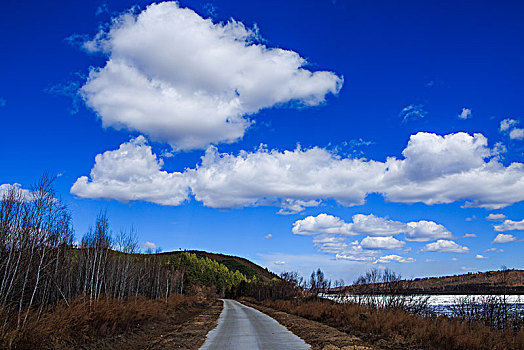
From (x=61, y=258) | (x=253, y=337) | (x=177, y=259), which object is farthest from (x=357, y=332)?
(x=177, y=259)

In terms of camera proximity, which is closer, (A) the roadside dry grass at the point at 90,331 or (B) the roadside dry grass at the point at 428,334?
(A) the roadside dry grass at the point at 90,331

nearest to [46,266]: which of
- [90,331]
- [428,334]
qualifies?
[90,331]

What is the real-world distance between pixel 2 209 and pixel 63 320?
6527 mm

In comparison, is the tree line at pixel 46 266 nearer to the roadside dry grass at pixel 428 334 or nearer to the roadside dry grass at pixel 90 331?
the roadside dry grass at pixel 90 331

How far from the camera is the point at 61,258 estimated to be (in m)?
25.8

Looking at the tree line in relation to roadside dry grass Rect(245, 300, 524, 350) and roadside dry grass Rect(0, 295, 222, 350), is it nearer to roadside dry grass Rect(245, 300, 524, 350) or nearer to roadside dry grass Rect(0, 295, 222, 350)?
roadside dry grass Rect(0, 295, 222, 350)

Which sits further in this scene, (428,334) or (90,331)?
(428,334)

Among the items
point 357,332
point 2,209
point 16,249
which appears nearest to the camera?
point 2,209

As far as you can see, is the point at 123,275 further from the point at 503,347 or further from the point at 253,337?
the point at 503,347

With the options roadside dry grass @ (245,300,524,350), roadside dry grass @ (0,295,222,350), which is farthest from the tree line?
roadside dry grass @ (245,300,524,350)

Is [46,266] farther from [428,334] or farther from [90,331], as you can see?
[428,334]

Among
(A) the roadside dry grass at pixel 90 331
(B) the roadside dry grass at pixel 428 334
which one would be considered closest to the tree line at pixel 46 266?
(A) the roadside dry grass at pixel 90 331

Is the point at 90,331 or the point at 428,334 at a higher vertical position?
the point at 428,334

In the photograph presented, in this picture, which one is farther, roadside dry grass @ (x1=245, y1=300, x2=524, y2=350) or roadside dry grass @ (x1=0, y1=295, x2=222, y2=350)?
roadside dry grass @ (x1=245, y1=300, x2=524, y2=350)
